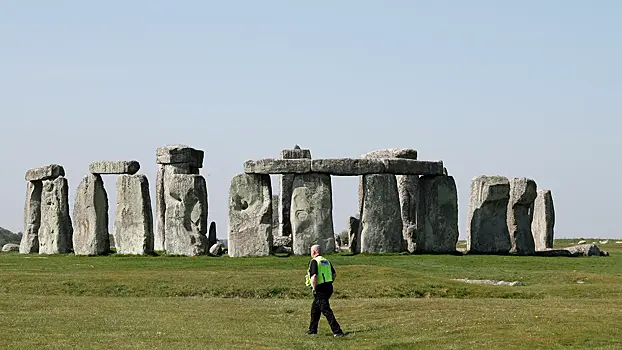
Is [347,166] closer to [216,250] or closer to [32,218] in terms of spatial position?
[216,250]

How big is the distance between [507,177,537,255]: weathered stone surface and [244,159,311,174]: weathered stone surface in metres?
9.42

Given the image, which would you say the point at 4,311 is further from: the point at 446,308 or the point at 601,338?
the point at 601,338

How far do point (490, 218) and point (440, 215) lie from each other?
2.12m

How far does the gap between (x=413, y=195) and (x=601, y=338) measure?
28.2m

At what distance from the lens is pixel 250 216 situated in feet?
149

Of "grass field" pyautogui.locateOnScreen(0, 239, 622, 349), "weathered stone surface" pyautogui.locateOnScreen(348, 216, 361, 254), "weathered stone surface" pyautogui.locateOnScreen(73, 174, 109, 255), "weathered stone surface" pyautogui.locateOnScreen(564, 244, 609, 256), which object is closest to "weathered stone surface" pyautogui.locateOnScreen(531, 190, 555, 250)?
"weathered stone surface" pyautogui.locateOnScreen(564, 244, 609, 256)

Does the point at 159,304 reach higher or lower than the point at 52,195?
lower

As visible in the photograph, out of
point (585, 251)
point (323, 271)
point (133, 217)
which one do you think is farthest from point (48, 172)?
point (323, 271)

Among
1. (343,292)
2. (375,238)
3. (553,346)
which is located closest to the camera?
(553,346)

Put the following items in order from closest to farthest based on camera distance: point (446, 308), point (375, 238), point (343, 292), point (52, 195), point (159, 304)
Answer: point (446, 308) → point (159, 304) → point (343, 292) → point (375, 238) → point (52, 195)

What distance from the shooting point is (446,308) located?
28609mm

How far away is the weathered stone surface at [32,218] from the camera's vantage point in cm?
5106

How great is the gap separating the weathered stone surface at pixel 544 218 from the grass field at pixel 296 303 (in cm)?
999

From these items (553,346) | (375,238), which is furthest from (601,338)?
(375,238)
